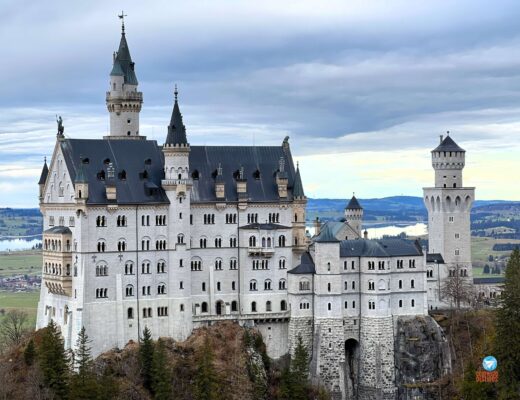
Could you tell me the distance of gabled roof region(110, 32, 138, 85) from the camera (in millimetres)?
144125

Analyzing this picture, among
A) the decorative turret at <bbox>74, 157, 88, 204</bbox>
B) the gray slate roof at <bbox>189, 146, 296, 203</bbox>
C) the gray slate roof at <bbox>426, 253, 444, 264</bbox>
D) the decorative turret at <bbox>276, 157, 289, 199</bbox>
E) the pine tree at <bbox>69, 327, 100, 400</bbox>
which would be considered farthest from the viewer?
the gray slate roof at <bbox>426, 253, 444, 264</bbox>

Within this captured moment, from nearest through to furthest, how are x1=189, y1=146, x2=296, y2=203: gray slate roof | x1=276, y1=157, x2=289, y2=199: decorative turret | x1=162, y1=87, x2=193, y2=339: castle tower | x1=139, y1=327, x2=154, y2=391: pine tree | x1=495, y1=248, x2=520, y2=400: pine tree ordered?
x1=495, y1=248, x2=520, y2=400: pine tree, x1=139, y1=327, x2=154, y2=391: pine tree, x1=162, y1=87, x2=193, y2=339: castle tower, x1=189, y1=146, x2=296, y2=203: gray slate roof, x1=276, y1=157, x2=289, y2=199: decorative turret

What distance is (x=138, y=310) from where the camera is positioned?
130 metres

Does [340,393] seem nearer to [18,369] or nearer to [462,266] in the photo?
[462,266]

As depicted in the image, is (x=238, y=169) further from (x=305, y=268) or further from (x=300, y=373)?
(x=300, y=373)

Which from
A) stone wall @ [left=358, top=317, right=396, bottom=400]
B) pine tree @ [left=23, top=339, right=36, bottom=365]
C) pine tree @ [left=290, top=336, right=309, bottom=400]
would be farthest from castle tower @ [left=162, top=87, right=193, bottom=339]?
stone wall @ [left=358, top=317, right=396, bottom=400]

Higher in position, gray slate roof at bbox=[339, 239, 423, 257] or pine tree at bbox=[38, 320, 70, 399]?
gray slate roof at bbox=[339, 239, 423, 257]

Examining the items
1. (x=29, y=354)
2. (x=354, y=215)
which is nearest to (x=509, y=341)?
(x=354, y=215)

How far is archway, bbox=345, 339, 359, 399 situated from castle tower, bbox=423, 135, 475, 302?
17852 millimetres

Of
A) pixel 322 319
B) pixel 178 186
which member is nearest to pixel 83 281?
pixel 178 186

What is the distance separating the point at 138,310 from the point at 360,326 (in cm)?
2527

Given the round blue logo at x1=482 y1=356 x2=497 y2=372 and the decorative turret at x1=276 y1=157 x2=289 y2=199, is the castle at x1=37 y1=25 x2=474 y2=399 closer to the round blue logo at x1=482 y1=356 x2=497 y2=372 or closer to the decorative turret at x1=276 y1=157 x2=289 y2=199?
the decorative turret at x1=276 y1=157 x2=289 y2=199

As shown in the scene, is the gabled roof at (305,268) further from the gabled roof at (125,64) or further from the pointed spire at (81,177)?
the gabled roof at (125,64)

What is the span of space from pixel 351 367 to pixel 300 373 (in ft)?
37.0
